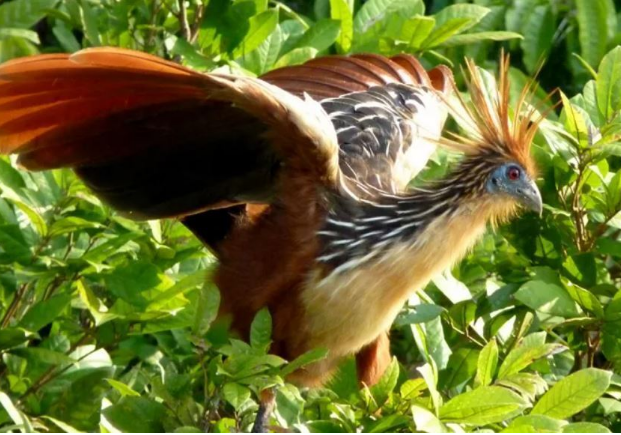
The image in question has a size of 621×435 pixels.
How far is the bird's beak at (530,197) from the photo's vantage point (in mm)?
4172

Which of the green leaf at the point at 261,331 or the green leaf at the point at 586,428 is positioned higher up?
Result: the green leaf at the point at 261,331

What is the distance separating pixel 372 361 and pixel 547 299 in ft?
2.50

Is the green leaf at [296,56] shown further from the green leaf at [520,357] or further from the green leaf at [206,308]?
the green leaf at [520,357]

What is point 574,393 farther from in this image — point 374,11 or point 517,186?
point 374,11

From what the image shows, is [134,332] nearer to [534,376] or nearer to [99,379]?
[99,379]

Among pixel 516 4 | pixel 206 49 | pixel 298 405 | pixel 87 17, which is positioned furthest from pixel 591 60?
Result: pixel 298 405

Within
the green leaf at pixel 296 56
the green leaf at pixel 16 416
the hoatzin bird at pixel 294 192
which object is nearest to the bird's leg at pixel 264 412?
the hoatzin bird at pixel 294 192

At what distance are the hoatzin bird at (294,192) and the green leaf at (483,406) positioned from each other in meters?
0.86

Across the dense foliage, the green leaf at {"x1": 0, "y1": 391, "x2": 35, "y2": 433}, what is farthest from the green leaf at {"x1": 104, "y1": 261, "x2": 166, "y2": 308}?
the green leaf at {"x1": 0, "y1": 391, "x2": 35, "y2": 433}

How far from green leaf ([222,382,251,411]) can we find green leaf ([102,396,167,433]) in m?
0.20

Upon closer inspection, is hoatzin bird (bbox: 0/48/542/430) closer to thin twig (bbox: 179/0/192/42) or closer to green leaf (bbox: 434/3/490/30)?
green leaf (bbox: 434/3/490/30)

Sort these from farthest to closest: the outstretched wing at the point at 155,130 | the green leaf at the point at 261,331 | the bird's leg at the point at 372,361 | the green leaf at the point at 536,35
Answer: the green leaf at the point at 536,35 < the bird's leg at the point at 372,361 < the outstretched wing at the point at 155,130 < the green leaf at the point at 261,331

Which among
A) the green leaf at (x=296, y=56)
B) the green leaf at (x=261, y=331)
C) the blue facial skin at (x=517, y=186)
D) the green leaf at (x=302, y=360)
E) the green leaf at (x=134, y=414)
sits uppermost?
the green leaf at (x=296, y=56)

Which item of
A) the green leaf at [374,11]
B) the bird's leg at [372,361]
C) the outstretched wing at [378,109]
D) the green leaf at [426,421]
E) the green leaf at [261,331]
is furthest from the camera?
the green leaf at [374,11]
